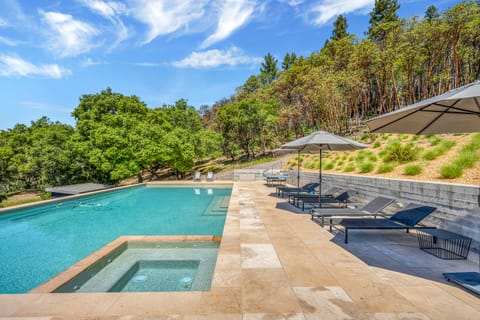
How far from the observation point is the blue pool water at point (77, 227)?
456 centimetres

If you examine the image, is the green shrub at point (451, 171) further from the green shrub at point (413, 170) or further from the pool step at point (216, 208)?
the pool step at point (216, 208)

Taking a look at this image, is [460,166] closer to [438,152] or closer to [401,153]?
[438,152]

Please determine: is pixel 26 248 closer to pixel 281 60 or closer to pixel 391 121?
pixel 391 121

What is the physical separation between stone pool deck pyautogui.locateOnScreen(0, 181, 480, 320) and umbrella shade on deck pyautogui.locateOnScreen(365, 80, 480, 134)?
77.5 inches

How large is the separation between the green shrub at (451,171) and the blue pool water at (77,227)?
6089mm

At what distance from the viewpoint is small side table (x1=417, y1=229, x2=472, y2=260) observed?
315cm

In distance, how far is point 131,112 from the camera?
23.5 m

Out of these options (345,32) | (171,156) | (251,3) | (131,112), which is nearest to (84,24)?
(251,3)

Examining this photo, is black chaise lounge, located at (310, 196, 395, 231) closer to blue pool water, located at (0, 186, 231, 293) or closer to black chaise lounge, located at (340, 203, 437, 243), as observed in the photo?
black chaise lounge, located at (340, 203, 437, 243)

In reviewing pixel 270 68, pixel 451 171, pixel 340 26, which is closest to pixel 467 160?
pixel 451 171

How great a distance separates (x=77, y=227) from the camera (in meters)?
7.17

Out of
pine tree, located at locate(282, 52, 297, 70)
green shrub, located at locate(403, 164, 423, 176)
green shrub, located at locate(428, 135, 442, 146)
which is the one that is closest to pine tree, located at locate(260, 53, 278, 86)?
pine tree, located at locate(282, 52, 297, 70)

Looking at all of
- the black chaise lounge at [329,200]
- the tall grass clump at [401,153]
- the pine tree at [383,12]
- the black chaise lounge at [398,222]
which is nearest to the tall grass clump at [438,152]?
the tall grass clump at [401,153]

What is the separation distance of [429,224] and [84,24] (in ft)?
52.1
